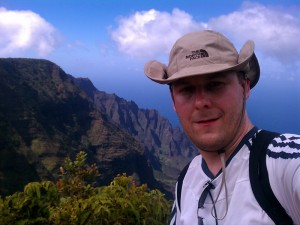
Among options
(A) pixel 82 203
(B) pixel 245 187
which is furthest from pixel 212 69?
(A) pixel 82 203

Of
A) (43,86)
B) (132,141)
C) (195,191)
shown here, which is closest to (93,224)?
(195,191)

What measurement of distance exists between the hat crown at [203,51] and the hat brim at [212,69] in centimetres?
3

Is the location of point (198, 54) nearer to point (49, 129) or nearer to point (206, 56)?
point (206, 56)

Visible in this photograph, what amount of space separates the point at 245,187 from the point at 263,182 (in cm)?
13

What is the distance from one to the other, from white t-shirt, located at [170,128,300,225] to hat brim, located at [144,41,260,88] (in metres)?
0.41

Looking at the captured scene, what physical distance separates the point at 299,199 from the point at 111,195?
214cm

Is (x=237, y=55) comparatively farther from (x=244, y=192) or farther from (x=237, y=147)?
(x=244, y=192)

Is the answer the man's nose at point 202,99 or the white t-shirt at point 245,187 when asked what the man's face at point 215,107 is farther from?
the white t-shirt at point 245,187

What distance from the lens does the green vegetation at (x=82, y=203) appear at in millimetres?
3469

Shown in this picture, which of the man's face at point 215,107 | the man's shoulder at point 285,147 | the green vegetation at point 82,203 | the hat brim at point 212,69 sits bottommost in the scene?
the green vegetation at point 82,203

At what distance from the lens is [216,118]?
7.80 feet

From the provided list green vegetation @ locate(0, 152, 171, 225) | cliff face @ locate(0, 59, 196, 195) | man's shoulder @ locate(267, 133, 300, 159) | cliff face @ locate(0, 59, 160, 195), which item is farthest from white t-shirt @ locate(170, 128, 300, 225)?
cliff face @ locate(0, 59, 196, 195)

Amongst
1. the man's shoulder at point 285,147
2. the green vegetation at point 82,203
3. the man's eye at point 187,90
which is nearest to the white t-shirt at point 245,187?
the man's shoulder at point 285,147

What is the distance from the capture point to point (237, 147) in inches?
91.8
